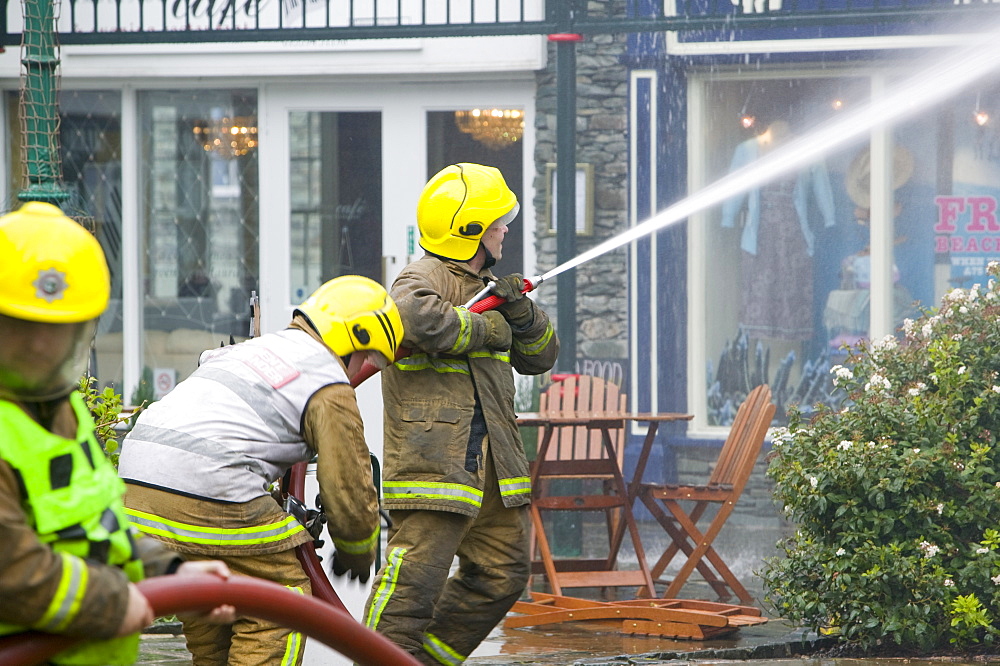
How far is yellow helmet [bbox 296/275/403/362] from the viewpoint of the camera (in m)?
3.65

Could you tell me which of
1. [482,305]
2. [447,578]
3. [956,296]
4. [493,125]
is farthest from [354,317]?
[493,125]

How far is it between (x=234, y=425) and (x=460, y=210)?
1.51 m

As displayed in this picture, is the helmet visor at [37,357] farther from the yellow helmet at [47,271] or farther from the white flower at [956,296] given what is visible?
the white flower at [956,296]

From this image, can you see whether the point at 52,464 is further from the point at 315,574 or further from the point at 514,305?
the point at 514,305

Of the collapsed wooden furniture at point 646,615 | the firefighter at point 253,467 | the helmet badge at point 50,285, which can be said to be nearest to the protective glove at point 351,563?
the firefighter at point 253,467

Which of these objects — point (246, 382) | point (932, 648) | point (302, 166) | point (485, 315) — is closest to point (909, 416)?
point (932, 648)

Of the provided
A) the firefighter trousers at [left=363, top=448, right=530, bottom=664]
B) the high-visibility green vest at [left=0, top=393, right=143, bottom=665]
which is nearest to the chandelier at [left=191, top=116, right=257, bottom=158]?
the firefighter trousers at [left=363, top=448, right=530, bottom=664]

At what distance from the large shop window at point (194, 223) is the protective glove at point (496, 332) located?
17.8 ft

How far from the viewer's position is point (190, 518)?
3.38m

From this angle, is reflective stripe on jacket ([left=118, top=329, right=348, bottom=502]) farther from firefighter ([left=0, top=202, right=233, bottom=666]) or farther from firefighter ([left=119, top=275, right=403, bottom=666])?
firefighter ([left=0, top=202, right=233, bottom=666])

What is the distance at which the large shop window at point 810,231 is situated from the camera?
8.60m

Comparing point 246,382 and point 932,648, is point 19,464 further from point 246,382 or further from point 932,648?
point 932,648

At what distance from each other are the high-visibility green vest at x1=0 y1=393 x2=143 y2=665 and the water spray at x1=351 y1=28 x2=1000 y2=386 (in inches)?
242

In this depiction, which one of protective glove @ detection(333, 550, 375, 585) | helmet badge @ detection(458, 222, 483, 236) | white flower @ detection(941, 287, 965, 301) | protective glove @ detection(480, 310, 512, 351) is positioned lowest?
protective glove @ detection(333, 550, 375, 585)
